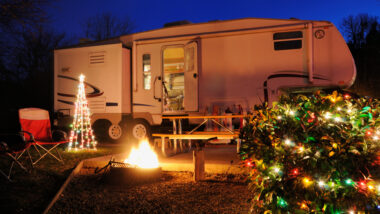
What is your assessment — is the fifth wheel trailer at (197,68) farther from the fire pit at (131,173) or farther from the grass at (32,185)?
the fire pit at (131,173)

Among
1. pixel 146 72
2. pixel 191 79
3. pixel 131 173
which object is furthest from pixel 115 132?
pixel 131 173

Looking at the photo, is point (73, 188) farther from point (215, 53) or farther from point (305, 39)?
point (305, 39)

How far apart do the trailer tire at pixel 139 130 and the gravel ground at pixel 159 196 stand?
144 inches

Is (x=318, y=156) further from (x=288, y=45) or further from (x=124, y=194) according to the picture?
(x=288, y=45)

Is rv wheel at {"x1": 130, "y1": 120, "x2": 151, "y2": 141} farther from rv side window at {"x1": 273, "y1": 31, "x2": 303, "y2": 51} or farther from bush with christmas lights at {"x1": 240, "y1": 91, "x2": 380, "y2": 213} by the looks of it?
bush with christmas lights at {"x1": 240, "y1": 91, "x2": 380, "y2": 213}

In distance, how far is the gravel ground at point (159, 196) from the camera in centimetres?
306

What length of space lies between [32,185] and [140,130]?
14.0ft

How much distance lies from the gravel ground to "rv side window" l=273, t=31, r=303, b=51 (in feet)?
12.7

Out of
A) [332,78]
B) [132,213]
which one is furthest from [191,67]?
[132,213]

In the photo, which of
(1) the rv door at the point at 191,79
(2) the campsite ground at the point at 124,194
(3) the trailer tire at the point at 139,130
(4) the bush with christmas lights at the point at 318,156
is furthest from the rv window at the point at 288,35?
(4) the bush with christmas lights at the point at 318,156

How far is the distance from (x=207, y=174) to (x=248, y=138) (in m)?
2.11

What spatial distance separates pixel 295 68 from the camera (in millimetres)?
6906

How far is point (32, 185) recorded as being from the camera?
3.86 meters

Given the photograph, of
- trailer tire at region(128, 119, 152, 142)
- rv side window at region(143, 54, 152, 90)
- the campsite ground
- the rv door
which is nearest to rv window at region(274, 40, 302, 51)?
the rv door
